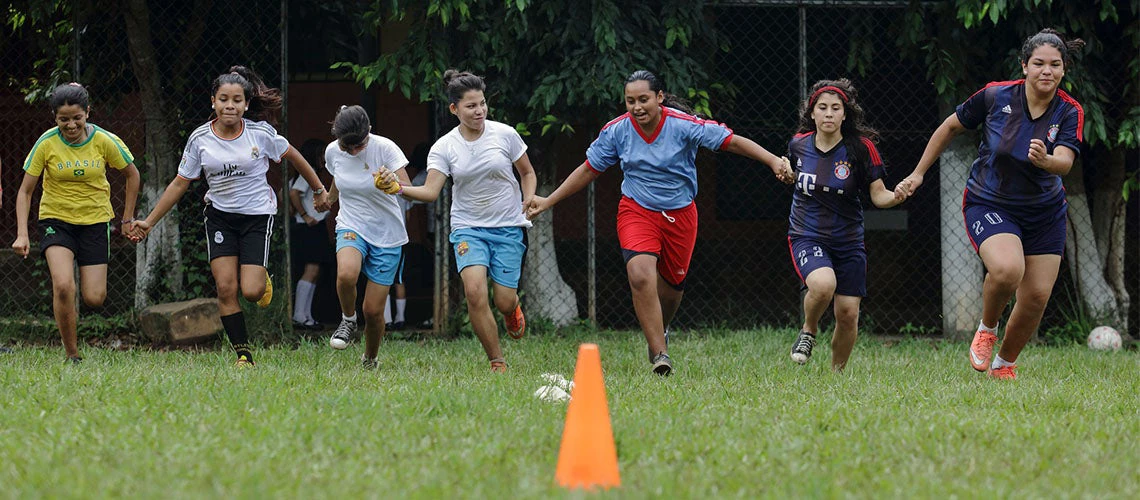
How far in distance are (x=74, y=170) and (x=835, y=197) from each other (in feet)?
15.3

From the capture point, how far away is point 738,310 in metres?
11.1

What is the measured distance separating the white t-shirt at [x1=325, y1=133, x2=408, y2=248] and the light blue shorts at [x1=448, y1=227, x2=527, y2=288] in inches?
17.2

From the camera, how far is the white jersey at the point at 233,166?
24.0 ft

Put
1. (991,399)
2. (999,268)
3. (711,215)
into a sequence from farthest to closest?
(711,215), (999,268), (991,399)

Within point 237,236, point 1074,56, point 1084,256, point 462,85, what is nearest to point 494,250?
point 462,85

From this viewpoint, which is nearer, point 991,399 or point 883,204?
point 991,399

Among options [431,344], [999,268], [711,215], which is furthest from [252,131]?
[711,215]

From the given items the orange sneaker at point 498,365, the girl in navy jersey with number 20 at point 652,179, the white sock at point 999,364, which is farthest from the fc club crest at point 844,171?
the orange sneaker at point 498,365

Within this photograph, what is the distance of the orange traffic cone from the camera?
12.3 feet

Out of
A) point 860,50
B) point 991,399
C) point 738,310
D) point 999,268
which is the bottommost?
point 738,310

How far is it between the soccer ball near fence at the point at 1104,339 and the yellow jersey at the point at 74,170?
23.3 feet

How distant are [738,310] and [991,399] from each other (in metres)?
5.52

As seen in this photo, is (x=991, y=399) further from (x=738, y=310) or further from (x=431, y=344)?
(x=738, y=310)

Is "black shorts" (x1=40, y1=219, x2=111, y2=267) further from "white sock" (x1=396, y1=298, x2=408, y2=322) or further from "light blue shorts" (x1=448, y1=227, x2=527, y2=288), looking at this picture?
"white sock" (x1=396, y1=298, x2=408, y2=322)
